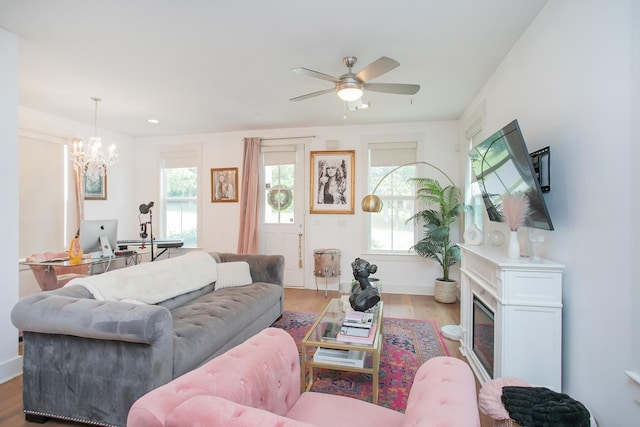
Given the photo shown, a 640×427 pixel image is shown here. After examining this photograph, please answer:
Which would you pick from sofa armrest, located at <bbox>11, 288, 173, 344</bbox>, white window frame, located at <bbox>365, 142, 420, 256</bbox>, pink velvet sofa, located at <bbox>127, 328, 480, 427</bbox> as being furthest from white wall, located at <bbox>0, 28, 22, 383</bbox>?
white window frame, located at <bbox>365, 142, 420, 256</bbox>

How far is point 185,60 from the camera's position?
2.84 m

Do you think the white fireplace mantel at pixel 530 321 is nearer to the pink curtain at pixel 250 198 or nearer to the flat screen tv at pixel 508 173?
the flat screen tv at pixel 508 173

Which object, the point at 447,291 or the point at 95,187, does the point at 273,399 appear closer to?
the point at 447,291

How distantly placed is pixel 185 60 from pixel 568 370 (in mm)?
3672

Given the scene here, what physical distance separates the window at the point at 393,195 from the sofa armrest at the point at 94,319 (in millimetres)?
3685

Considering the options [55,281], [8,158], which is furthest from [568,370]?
[55,281]

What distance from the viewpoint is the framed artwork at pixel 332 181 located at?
5.02m

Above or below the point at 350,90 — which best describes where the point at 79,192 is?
below

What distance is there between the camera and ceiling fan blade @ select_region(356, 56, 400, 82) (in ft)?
7.11

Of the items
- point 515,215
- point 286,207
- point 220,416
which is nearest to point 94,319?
point 220,416

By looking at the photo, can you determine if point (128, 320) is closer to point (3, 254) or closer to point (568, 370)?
point (3, 254)

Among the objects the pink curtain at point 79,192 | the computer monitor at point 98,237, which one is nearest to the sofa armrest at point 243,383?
the computer monitor at point 98,237

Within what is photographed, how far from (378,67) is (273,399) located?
219 cm

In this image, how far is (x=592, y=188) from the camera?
1618 mm
